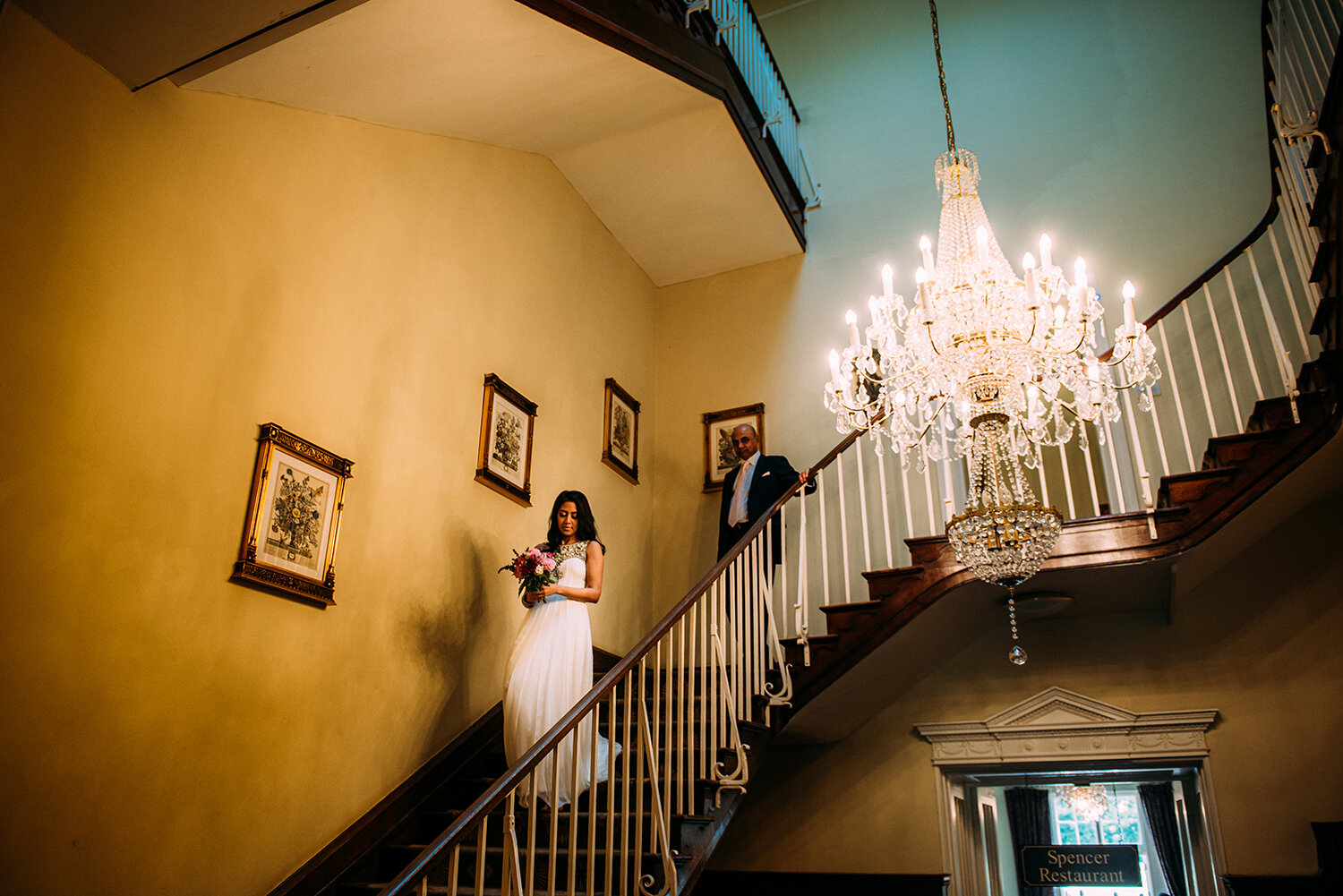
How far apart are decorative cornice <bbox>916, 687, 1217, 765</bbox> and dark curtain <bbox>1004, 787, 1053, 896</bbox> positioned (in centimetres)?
608

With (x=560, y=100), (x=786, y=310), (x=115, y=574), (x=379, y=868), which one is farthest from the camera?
(x=786, y=310)

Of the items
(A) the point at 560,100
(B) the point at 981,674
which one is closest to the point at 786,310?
(A) the point at 560,100

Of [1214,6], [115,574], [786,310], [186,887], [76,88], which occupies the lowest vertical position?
[186,887]

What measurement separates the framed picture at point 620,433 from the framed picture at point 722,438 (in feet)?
1.81

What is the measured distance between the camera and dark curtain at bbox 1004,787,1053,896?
10383mm

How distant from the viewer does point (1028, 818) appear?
10445mm

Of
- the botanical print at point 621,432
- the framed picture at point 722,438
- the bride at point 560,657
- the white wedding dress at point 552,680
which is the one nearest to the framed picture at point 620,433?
the botanical print at point 621,432

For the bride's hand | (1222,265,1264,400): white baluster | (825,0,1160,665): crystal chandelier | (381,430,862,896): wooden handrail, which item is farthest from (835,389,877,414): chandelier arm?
(1222,265,1264,400): white baluster

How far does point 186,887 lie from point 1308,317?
6.52 metres

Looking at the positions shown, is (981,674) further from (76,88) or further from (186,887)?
(76,88)

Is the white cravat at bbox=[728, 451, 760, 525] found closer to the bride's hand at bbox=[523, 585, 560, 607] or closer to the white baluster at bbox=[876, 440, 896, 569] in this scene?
the white baluster at bbox=[876, 440, 896, 569]

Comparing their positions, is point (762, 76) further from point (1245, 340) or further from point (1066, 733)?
point (1066, 733)

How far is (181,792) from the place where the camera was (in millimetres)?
3100

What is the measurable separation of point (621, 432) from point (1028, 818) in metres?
7.44
